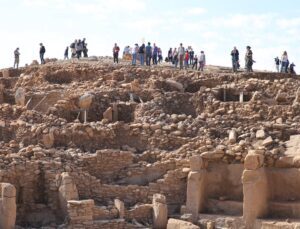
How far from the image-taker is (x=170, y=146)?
2000 cm

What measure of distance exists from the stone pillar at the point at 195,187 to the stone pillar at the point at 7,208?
15.2 feet

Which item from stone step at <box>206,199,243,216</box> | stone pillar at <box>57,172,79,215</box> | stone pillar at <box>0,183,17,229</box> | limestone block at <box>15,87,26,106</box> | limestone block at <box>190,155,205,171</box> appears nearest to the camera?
stone pillar at <box>0,183,17,229</box>

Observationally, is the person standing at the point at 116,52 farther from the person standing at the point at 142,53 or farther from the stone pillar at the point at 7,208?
the stone pillar at the point at 7,208

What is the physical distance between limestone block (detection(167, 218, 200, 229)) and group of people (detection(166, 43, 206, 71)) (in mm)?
12929

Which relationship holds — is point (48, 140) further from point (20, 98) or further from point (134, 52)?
point (134, 52)

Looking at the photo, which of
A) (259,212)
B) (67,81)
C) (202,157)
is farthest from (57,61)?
(259,212)

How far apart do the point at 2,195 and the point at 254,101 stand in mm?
10345

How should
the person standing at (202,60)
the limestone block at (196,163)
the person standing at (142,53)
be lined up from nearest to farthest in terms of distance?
the limestone block at (196,163) → the person standing at (202,60) → the person standing at (142,53)

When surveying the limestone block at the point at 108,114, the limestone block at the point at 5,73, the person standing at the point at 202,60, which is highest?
the person standing at the point at 202,60

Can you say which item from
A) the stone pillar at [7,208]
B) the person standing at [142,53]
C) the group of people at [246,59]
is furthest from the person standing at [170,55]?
the stone pillar at [7,208]

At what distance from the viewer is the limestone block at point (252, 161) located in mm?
16891

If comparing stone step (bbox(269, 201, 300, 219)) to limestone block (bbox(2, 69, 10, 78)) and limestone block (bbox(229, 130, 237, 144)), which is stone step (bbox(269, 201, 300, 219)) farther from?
limestone block (bbox(2, 69, 10, 78))

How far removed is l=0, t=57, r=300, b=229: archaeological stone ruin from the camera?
16.7 m

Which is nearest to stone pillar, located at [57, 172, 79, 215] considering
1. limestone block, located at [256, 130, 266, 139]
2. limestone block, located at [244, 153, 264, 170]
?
limestone block, located at [244, 153, 264, 170]
